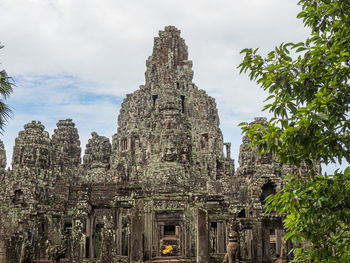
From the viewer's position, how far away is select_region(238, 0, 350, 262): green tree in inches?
306

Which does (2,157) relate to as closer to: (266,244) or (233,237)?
(266,244)

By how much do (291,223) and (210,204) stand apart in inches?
685

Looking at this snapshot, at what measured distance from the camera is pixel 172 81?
6053 cm

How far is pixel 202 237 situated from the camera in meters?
20.5

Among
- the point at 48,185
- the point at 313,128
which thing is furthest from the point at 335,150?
the point at 48,185

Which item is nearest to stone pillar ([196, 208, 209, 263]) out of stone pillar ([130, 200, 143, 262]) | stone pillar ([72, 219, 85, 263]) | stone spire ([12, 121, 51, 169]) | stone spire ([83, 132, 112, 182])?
stone pillar ([130, 200, 143, 262])

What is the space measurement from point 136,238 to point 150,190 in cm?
335

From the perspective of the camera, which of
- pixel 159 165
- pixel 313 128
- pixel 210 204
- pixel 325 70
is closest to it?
pixel 313 128

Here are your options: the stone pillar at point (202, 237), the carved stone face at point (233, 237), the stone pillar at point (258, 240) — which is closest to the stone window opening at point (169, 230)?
the stone pillar at point (258, 240)

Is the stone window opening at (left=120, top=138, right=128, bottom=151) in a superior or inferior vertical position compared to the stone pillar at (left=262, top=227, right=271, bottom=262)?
superior

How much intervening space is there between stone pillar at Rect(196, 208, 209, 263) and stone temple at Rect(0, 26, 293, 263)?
5cm

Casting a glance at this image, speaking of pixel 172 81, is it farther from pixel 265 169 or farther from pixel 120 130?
pixel 265 169

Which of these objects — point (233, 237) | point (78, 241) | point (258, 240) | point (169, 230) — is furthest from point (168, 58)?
point (233, 237)

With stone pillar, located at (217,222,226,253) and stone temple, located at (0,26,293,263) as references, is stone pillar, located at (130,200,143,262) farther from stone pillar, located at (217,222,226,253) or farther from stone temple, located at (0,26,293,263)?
stone pillar, located at (217,222,226,253)
